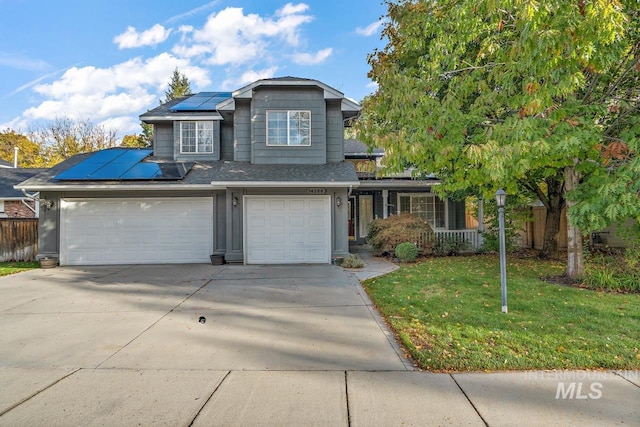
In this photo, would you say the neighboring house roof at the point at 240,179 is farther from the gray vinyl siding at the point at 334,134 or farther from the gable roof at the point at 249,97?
the gable roof at the point at 249,97

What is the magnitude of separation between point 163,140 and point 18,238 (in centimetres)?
615

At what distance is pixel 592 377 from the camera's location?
3.18 meters

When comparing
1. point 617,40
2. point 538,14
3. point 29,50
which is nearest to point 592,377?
point 538,14

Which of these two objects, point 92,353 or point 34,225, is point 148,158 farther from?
point 92,353

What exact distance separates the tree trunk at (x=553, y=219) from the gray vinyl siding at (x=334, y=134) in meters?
6.77

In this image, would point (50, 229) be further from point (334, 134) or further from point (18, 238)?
point (334, 134)

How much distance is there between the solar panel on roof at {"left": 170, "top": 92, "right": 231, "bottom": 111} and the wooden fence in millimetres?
6656

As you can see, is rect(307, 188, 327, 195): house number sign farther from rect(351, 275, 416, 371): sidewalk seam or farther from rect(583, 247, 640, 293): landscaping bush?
rect(583, 247, 640, 293): landscaping bush

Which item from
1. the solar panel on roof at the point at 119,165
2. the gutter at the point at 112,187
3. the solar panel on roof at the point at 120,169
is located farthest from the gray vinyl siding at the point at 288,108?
the solar panel on roof at the point at 119,165

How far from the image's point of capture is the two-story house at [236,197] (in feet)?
33.3

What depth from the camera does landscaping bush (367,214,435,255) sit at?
11.3m

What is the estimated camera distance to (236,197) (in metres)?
10.3

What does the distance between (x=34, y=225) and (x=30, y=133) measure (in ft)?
83.2

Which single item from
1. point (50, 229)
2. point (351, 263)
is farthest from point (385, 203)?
point (50, 229)
